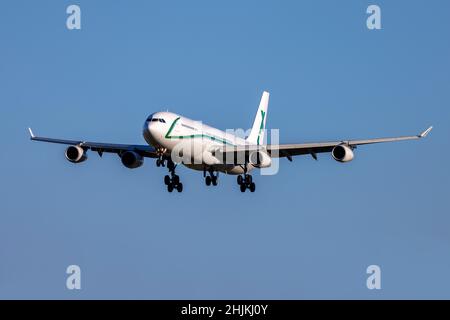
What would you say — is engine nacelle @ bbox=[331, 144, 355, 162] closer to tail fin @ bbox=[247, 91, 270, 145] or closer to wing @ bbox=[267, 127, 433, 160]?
wing @ bbox=[267, 127, 433, 160]

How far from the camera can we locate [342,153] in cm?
7650

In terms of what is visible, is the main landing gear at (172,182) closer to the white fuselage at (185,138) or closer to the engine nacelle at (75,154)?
the white fuselage at (185,138)

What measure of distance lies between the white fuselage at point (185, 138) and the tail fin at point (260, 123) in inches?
588

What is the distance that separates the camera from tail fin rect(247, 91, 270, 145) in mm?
95056

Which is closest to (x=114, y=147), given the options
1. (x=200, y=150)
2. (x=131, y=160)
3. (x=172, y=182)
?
(x=131, y=160)

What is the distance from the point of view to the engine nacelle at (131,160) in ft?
260

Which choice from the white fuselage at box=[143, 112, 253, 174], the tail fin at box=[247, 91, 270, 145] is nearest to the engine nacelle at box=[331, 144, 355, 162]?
the white fuselage at box=[143, 112, 253, 174]

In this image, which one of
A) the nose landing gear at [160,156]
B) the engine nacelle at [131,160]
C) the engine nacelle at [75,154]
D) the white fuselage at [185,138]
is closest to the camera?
the white fuselage at [185,138]

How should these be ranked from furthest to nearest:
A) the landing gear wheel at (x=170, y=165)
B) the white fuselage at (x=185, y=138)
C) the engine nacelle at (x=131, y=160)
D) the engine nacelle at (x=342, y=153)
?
the engine nacelle at (x=131, y=160)
the landing gear wheel at (x=170, y=165)
the engine nacelle at (x=342, y=153)
the white fuselage at (x=185, y=138)

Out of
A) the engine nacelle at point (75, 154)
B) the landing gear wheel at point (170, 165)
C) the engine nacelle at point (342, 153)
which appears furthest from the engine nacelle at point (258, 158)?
the engine nacelle at point (75, 154)

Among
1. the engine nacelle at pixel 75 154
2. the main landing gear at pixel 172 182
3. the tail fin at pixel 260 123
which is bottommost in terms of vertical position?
the main landing gear at pixel 172 182

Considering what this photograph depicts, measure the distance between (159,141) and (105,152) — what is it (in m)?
11.7

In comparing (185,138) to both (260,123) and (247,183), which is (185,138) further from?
(260,123)
